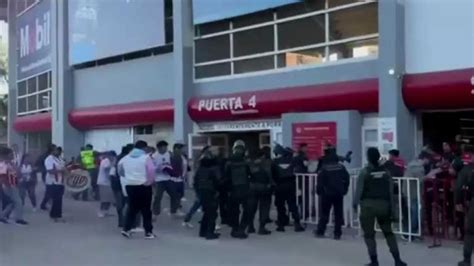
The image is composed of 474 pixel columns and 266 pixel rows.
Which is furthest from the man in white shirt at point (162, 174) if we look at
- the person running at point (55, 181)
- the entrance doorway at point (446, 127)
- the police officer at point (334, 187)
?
the entrance doorway at point (446, 127)

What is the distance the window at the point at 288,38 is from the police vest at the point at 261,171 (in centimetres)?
539

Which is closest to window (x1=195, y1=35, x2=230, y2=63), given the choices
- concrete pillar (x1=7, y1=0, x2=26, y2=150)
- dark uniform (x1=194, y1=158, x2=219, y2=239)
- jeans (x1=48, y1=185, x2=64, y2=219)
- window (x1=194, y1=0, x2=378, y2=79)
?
window (x1=194, y1=0, x2=378, y2=79)

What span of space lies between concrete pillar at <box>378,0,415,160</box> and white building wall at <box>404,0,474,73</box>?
206mm

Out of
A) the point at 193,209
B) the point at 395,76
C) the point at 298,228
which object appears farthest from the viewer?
the point at 395,76

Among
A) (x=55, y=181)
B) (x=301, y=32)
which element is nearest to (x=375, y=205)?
(x=55, y=181)

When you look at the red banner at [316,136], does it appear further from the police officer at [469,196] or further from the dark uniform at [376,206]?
the dark uniform at [376,206]

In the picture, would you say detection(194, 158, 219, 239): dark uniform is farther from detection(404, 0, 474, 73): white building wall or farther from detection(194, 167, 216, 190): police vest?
detection(404, 0, 474, 73): white building wall

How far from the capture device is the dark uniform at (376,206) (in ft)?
29.2

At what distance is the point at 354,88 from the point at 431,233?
5.75 m

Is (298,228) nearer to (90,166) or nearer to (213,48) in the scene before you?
(90,166)

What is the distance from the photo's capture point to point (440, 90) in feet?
47.9

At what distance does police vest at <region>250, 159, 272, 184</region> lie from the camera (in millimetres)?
12305

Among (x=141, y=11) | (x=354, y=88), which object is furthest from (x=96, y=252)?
(x=141, y=11)

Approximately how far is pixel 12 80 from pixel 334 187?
2948cm
